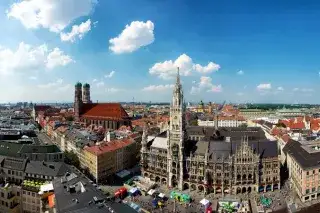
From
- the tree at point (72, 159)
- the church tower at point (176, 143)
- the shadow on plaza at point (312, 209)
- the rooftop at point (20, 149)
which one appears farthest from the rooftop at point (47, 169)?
the shadow on plaza at point (312, 209)

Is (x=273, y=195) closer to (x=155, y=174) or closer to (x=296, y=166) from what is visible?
(x=296, y=166)

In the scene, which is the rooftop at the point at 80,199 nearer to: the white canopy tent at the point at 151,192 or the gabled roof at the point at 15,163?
the gabled roof at the point at 15,163

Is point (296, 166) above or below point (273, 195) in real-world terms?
above

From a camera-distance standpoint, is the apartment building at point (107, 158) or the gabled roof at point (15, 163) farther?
the apartment building at point (107, 158)

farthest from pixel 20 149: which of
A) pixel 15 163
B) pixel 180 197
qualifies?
pixel 180 197

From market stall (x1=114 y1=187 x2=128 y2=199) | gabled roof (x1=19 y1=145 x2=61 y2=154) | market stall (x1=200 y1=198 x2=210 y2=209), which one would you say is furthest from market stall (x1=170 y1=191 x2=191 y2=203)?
gabled roof (x1=19 y1=145 x2=61 y2=154)

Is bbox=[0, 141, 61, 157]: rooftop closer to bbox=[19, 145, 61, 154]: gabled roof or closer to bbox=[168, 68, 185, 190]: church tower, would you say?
bbox=[19, 145, 61, 154]: gabled roof

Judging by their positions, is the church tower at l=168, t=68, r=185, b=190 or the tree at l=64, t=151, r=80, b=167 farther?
the tree at l=64, t=151, r=80, b=167

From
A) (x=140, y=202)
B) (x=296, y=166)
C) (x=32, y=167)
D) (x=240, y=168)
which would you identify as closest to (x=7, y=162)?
(x=32, y=167)
